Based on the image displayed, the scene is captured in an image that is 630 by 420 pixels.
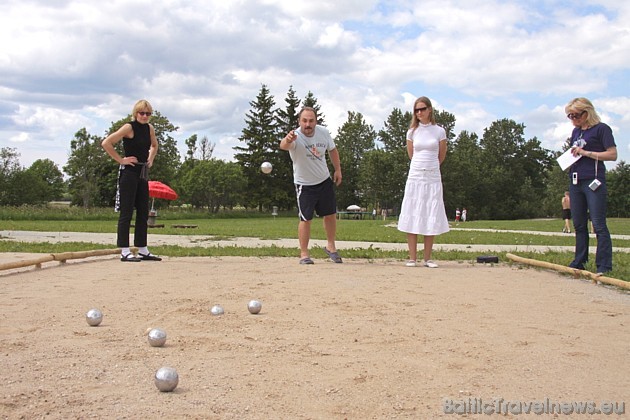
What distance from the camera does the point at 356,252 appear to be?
9.08 metres

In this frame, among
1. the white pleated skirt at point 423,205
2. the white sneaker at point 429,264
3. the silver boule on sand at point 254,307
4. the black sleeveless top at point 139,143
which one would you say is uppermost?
the black sleeveless top at point 139,143

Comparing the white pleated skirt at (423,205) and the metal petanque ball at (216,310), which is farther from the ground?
the white pleated skirt at (423,205)

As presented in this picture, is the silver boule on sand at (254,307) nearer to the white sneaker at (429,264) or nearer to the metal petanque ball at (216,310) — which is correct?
the metal petanque ball at (216,310)

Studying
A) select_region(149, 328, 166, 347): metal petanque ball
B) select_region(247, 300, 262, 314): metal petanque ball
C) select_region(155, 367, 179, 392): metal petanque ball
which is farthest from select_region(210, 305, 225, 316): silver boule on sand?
select_region(155, 367, 179, 392): metal petanque ball

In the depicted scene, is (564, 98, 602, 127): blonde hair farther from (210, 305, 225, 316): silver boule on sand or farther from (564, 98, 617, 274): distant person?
(210, 305, 225, 316): silver boule on sand

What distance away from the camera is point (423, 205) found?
7.60 meters

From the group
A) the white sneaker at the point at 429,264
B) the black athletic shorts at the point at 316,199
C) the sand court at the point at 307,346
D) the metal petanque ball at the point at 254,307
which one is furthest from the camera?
the black athletic shorts at the point at 316,199

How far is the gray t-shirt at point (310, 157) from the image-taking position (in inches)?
307

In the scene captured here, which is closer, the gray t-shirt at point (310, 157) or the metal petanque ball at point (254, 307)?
the metal petanque ball at point (254, 307)

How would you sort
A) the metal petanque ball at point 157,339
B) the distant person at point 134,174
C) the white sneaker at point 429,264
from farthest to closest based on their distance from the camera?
1. the distant person at point 134,174
2. the white sneaker at point 429,264
3. the metal petanque ball at point 157,339

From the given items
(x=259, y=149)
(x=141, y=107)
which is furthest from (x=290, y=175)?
(x=141, y=107)

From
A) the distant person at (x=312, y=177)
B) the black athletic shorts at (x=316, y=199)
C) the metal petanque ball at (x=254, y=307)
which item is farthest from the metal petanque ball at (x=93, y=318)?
the black athletic shorts at (x=316, y=199)

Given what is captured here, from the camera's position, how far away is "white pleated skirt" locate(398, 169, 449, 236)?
7.52 m

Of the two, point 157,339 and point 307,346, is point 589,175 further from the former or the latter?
point 157,339
